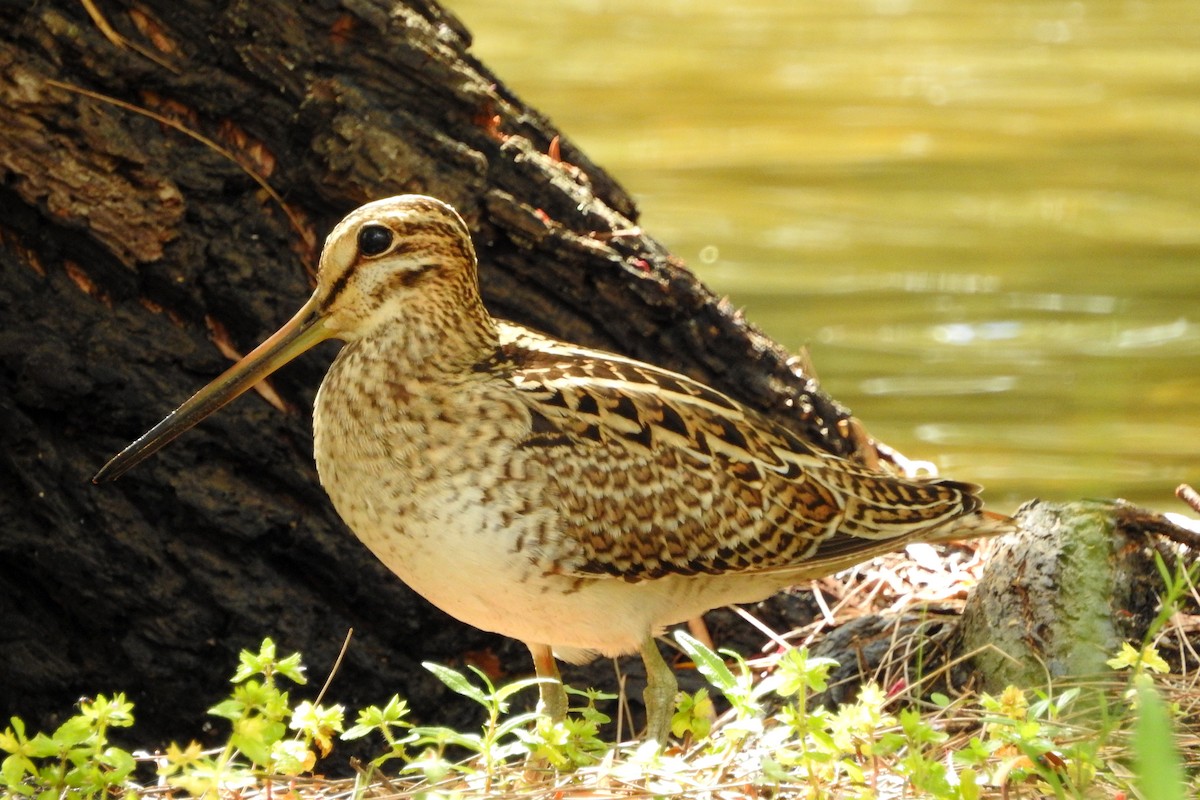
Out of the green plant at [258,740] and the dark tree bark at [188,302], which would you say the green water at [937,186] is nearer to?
the dark tree bark at [188,302]

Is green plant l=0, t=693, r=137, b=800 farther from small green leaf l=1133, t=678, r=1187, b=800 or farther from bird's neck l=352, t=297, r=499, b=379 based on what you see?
small green leaf l=1133, t=678, r=1187, b=800

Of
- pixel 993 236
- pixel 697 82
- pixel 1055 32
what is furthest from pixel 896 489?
pixel 1055 32

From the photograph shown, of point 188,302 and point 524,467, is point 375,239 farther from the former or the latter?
point 188,302

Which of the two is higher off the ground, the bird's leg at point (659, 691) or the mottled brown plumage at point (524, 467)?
the mottled brown plumage at point (524, 467)

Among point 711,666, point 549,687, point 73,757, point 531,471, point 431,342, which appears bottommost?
point 73,757

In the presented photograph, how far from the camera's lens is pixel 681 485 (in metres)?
4.63

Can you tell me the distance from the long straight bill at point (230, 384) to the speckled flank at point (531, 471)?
0.21 feet

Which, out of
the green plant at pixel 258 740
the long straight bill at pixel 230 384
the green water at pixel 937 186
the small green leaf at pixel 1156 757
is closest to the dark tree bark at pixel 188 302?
the long straight bill at pixel 230 384

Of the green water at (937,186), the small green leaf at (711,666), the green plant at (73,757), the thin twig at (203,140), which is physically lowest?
the green plant at (73,757)

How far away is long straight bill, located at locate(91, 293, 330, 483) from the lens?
4.54 meters

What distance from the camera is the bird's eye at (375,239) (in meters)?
4.45

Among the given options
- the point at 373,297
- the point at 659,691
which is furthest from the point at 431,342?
the point at 659,691

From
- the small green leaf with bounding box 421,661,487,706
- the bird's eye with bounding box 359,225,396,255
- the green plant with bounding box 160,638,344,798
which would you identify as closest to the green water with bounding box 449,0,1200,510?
the bird's eye with bounding box 359,225,396,255

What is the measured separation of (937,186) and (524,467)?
7894 millimetres
